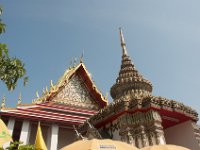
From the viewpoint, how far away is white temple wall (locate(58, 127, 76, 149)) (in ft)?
52.2

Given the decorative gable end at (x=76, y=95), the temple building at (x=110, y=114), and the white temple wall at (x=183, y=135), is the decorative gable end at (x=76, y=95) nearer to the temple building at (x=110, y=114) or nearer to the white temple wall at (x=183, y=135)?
the temple building at (x=110, y=114)

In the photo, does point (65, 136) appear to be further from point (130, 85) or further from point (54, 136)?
point (130, 85)

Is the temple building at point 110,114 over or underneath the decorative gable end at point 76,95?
underneath

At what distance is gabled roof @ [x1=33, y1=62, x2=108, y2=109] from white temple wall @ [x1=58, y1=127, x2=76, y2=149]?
6.35ft

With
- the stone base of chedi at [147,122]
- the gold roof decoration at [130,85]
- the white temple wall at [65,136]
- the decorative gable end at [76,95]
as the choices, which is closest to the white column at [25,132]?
the white temple wall at [65,136]

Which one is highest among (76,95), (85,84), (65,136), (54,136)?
(85,84)

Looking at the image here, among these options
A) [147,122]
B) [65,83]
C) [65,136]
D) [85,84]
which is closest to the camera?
[147,122]

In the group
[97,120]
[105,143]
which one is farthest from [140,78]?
[105,143]

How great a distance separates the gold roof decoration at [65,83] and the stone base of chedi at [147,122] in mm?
6814

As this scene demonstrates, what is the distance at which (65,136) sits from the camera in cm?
1609

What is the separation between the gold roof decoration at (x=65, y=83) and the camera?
55.7 ft

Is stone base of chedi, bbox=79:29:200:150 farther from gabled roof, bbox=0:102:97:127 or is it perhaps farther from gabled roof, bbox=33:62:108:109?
gabled roof, bbox=33:62:108:109

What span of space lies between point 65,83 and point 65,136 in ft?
12.3

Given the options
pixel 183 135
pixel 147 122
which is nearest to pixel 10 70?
pixel 147 122
